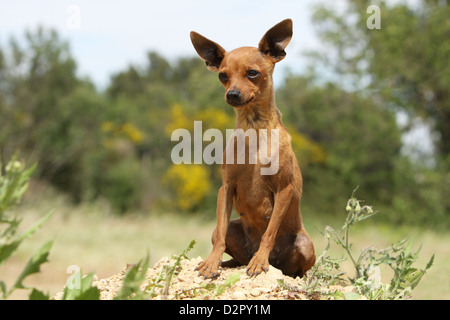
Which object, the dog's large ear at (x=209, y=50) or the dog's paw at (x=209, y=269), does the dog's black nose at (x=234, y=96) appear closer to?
the dog's large ear at (x=209, y=50)

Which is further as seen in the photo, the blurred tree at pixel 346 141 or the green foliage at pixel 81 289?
the blurred tree at pixel 346 141

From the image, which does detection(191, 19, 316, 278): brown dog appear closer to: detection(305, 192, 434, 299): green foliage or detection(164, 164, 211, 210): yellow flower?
detection(305, 192, 434, 299): green foliage

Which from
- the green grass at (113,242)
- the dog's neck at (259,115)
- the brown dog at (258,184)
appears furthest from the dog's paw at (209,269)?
the green grass at (113,242)

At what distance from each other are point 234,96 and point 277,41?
72 cm

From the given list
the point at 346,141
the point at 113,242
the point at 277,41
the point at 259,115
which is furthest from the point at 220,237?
the point at 346,141

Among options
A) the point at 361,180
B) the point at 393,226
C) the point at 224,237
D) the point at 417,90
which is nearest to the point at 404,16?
the point at 417,90

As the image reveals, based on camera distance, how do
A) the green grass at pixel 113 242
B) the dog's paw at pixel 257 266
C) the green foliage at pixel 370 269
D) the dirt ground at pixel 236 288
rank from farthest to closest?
the green grass at pixel 113 242
the dog's paw at pixel 257 266
the green foliage at pixel 370 269
the dirt ground at pixel 236 288

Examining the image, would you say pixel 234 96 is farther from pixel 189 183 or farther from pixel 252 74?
pixel 189 183

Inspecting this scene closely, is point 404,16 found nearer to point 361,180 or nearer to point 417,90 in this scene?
point 417,90

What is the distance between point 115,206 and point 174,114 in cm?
588

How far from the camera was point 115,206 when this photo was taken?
26.4m

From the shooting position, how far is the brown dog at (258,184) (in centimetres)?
378

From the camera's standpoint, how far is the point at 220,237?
389cm
